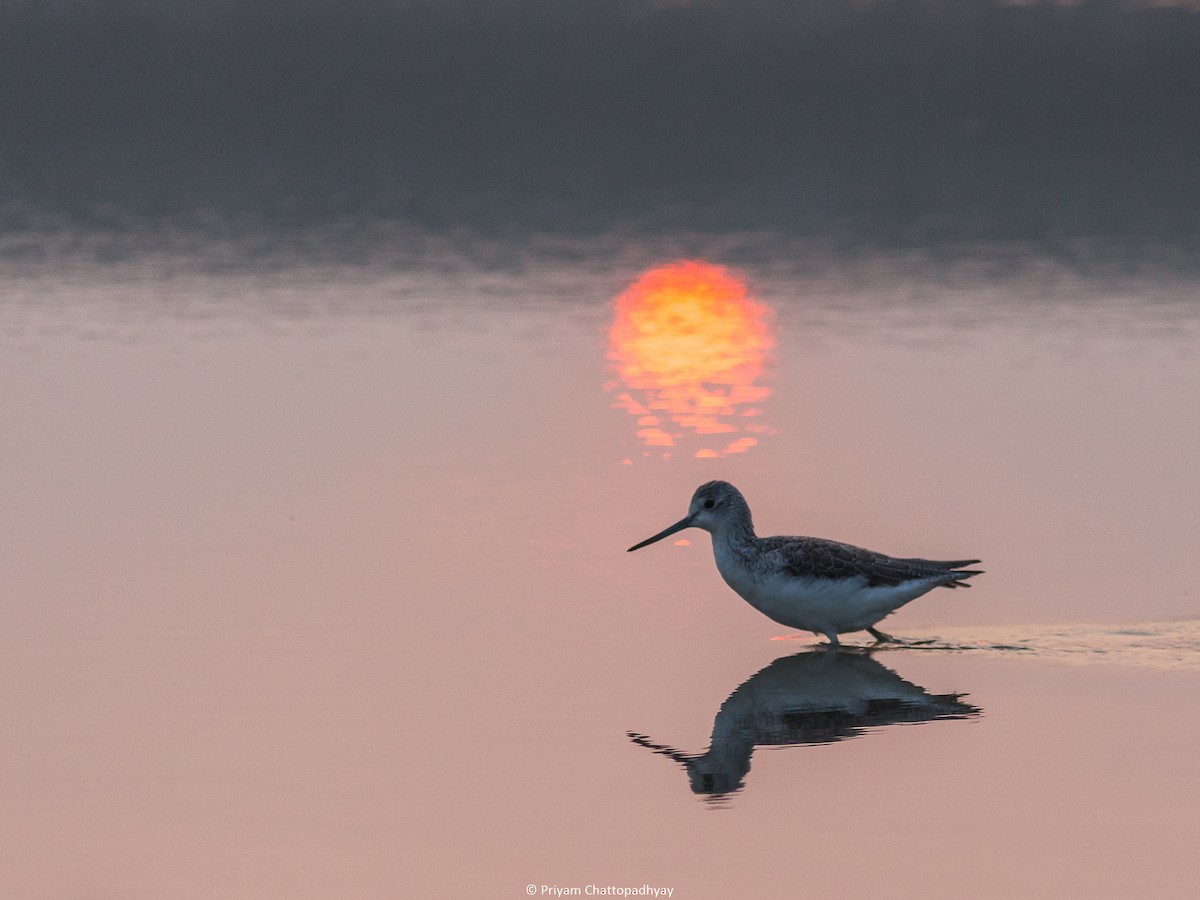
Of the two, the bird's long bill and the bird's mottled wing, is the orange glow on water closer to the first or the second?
the bird's long bill

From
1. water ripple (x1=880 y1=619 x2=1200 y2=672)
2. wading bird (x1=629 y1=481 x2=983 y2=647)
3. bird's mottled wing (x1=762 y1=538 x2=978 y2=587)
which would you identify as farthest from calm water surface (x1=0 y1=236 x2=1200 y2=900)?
bird's mottled wing (x1=762 y1=538 x2=978 y2=587)

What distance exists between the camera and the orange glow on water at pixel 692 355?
18344mm

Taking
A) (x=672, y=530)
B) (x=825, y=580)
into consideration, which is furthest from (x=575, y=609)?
(x=825, y=580)

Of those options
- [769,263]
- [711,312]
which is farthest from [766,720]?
[769,263]

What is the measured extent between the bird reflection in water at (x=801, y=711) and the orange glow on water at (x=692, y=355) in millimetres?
5305

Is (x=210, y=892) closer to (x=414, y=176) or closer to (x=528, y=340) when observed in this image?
(x=528, y=340)

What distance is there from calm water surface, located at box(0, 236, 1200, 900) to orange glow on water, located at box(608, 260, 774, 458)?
0.10 m

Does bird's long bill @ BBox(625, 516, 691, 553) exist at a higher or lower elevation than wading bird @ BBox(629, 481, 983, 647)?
higher

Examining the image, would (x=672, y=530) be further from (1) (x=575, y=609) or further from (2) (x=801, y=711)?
(2) (x=801, y=711)

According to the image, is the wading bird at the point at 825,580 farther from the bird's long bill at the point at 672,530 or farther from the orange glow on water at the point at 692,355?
the orange glow on water at the point at 692,355

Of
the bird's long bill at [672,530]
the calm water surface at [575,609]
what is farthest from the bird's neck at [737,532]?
the calm water surface at [575,609]

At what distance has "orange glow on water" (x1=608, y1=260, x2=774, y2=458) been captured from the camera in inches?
722

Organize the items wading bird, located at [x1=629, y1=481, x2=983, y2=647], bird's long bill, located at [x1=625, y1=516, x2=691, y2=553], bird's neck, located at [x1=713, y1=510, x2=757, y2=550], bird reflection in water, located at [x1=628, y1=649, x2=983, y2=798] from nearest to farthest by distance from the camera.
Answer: bird reflection in water, located at [x1=628, y1=649, x2=983, y2=798]
wading bird, located at [x1=629, y1=481, x2=983, y2=647]
bird's neck, located at [x1=713, y1=510, x2=757, y2=550]
bird's long bill, located at [x1=625, y1=516, x2=691, y2=553]

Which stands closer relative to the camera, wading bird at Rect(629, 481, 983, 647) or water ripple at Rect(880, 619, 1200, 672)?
water ripple at Rect(880, 619, 1200, 672)
